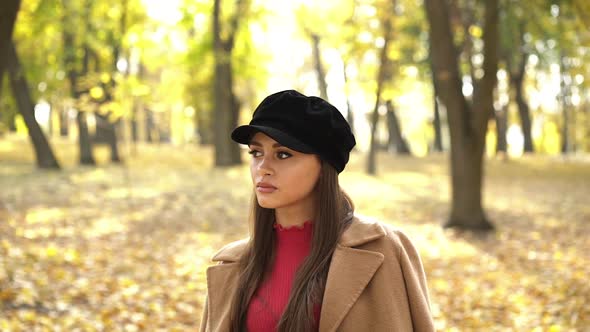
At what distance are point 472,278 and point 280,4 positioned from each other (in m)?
19.3

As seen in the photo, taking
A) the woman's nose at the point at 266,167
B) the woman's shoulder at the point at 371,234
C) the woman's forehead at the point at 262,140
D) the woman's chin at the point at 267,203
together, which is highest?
the woman's forehead at the point at 262,140

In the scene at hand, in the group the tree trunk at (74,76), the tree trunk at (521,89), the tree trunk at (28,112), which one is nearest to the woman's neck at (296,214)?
the tree trunk at (28,112)

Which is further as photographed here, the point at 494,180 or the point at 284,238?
the point at 494,180

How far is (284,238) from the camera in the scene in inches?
102

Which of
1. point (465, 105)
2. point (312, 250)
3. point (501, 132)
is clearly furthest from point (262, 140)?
point (501, 132)

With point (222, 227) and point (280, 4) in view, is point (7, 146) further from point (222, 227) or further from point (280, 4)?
point (222, 227)

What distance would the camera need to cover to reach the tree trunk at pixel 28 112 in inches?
763

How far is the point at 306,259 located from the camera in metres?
2.45

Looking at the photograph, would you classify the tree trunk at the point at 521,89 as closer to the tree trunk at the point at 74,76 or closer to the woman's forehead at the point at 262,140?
the tree trunk at the point at 74,76

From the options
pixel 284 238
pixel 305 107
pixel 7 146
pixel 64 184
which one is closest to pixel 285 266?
pixel 284 238

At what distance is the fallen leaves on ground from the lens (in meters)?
7.64

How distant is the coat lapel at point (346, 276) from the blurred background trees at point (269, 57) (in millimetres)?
4770

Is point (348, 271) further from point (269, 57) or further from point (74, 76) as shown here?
point (269, 57)

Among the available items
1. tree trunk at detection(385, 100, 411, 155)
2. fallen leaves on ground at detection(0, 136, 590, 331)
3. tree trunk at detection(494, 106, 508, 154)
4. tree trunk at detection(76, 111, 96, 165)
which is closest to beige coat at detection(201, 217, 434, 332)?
fallen leaves on ground at detection(0, 136, 590, 331)
